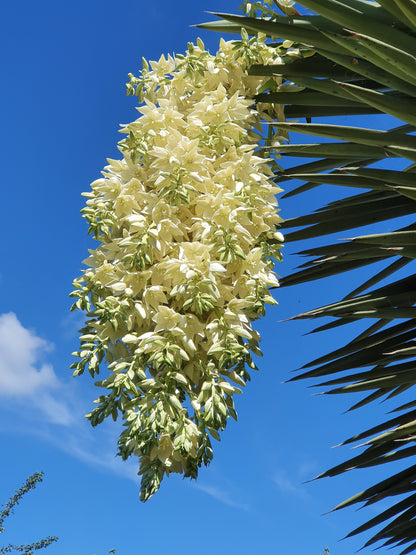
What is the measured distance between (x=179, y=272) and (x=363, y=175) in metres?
0.70

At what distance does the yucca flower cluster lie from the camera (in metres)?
1.49

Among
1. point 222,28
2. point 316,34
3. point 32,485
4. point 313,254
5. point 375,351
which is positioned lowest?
point 375,351

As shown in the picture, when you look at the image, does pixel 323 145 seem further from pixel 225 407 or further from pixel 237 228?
pixel 225 407

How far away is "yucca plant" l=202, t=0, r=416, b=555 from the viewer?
172 centimetres

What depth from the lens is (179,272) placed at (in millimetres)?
1523

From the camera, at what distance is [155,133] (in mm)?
1711

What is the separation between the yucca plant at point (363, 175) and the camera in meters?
1.72

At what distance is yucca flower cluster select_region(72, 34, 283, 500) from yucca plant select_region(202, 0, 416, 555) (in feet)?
0.74

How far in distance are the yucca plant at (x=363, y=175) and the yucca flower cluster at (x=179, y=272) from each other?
23cm

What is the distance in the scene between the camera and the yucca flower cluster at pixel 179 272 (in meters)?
1.49

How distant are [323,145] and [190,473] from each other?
108 cm

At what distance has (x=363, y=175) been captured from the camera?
1.83 m

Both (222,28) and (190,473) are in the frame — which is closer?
(190,473)

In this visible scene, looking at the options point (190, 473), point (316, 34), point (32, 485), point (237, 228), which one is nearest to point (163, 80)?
point (316, 34)
